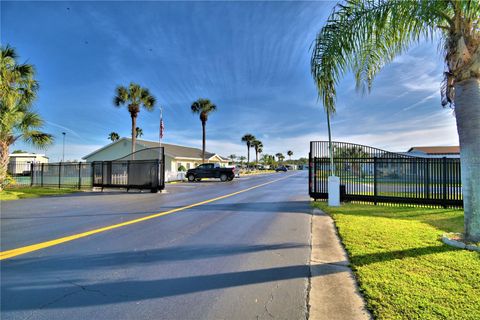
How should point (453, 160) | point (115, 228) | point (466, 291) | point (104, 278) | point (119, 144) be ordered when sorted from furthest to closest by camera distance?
point (119, 144), point (453, 160), point (115, 228), point (104, 278), point (466, 291)

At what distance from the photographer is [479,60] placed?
497cm

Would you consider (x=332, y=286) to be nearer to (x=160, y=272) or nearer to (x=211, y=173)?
(x=160, y=272)

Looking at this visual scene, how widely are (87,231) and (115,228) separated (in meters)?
0.62

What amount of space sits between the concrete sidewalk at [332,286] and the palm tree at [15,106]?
57.9 feet

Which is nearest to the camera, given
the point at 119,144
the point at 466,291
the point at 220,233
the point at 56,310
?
the point at 56,310

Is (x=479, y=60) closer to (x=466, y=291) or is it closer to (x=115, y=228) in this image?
(x=466, y=291)

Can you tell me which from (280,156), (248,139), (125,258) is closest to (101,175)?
(125,258)

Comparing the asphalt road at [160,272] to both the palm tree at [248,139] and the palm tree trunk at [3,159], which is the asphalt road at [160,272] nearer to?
the palm tree trunk at [3,159]

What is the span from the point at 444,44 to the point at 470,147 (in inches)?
97.0

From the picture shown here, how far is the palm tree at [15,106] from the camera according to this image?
1445 centimetres

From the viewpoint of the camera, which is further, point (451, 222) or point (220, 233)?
point (451, 222)

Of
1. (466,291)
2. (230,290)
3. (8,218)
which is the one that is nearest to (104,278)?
(230,290)

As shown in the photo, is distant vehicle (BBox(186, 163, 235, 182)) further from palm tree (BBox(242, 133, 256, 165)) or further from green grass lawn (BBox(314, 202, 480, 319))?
palm tree (BBox(242, 133, 256, 165))

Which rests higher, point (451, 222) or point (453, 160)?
point (453, 160)
